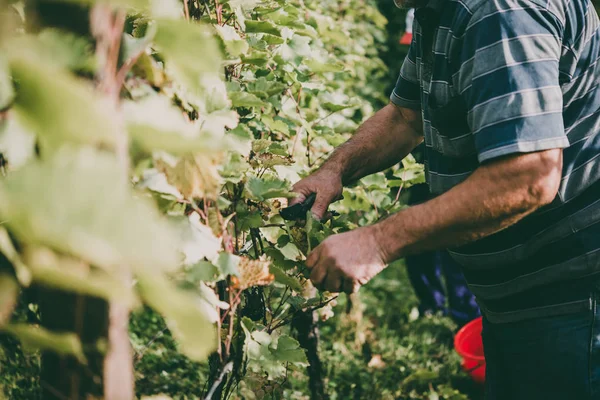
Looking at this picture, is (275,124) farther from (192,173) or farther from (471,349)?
(471,349)

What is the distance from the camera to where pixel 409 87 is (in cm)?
189

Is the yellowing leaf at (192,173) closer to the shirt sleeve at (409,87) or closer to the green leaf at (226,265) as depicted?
the green leaf at (226,265)

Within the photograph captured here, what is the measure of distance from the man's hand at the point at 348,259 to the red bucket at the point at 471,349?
1863mm

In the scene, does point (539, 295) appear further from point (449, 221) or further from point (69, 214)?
point (69, 214)

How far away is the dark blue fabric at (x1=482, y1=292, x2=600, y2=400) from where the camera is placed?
4.83 ft

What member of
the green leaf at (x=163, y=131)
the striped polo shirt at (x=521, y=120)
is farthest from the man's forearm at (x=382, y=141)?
the green leaf at (x=163, y=131)

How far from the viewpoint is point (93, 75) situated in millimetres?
661

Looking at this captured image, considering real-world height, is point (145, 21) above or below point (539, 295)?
above

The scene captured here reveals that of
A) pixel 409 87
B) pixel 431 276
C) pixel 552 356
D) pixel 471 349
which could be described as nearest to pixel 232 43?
pixel 409 87

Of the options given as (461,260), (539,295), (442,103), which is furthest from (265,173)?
(539,295)

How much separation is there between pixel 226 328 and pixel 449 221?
2.01 feet

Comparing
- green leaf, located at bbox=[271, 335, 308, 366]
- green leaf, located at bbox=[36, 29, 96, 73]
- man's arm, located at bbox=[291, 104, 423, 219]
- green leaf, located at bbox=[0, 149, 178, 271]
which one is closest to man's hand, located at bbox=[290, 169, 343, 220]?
man's arm, located at bbox=[291, 104, 423, 219]

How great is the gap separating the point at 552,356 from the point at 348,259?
758 millimetres

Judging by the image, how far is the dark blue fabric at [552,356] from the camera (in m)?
1.47
